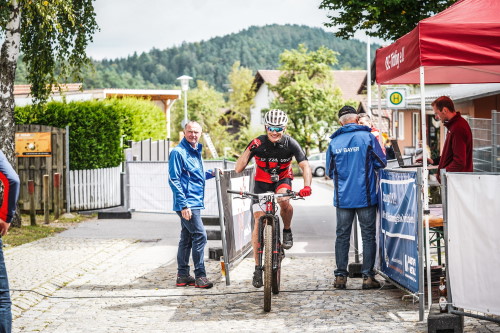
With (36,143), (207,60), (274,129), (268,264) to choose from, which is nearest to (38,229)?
(36,143)

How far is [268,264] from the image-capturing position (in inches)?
301

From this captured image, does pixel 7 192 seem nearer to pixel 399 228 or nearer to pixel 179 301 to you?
pixel 179 301

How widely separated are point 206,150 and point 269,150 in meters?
45.8

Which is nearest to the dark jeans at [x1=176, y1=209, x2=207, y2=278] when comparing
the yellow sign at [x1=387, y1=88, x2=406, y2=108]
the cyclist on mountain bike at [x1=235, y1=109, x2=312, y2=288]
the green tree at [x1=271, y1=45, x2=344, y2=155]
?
the cyclist on mountain bike at [x1=235, y1=109, x2=312, y2=288]

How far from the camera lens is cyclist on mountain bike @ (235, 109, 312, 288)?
27.3ft

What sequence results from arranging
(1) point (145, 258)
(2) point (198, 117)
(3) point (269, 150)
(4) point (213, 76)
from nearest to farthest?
(3) point (269, 150) → (1) point (145, 258) → (2) point (198, 117) → (4) point (213, 76)

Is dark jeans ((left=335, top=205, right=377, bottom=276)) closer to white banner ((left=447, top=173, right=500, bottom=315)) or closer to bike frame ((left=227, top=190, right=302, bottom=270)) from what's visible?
bike frame ((left=227, top=190, right=302, bottom=270))

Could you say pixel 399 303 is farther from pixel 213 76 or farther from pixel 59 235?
pixel 213 76

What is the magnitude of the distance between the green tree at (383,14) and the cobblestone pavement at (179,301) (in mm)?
7432

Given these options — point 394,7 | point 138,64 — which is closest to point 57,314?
point 394,7

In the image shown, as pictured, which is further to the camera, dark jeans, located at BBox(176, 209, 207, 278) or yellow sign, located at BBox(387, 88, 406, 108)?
yellow sign, located at BBox(387, 88, 406, 108)

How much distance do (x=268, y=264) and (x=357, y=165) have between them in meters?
1.54

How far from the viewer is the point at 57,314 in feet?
25.5

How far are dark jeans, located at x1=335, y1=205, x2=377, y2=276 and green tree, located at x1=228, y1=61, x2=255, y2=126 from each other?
73573mm
